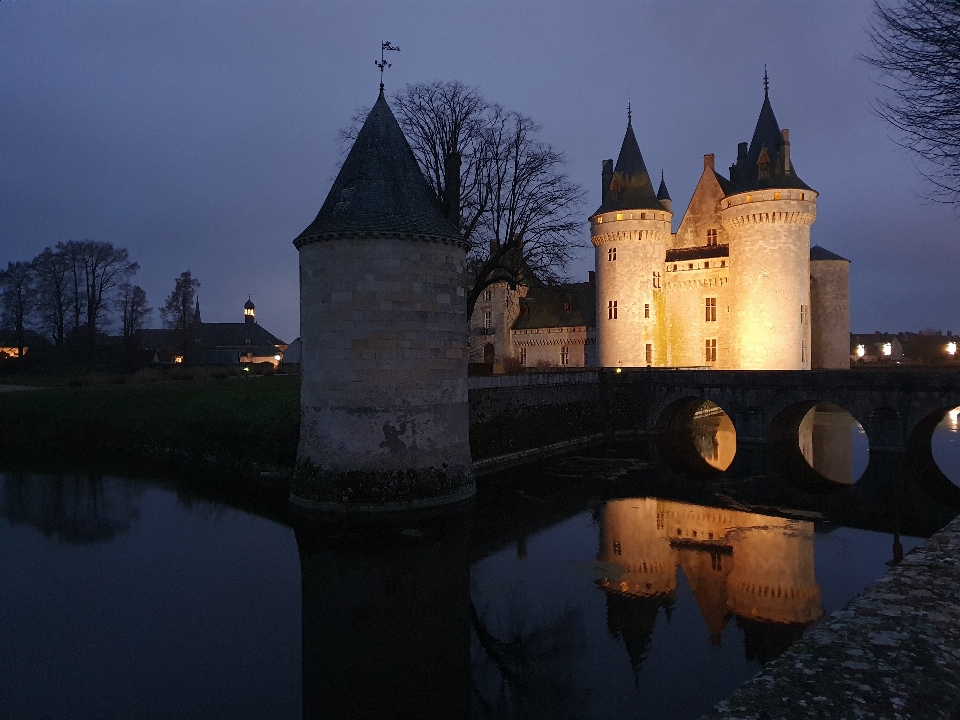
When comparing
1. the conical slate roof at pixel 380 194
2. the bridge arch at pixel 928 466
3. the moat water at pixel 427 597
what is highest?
the conical slate roof at pixel 380 194

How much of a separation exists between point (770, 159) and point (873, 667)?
1317 inches

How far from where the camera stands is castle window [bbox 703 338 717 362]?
35156 millimetres

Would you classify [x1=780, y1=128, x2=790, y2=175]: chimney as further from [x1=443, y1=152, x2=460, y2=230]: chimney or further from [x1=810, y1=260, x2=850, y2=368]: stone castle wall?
[x1=443, y1=152, x2=460, y2=230]: chimney

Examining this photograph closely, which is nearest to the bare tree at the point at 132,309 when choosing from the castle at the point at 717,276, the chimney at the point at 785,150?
the castle at the point at 717,276

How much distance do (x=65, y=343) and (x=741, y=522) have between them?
4141cm

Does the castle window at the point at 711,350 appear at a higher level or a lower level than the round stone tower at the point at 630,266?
lower

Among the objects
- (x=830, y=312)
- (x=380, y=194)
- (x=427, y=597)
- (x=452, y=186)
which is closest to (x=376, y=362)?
(x=380, y=194)

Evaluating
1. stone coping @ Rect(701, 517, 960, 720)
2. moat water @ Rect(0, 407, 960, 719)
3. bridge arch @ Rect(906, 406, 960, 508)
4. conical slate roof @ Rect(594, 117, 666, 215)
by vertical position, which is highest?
conical slate roof @ Rect(594, 117, 666, 215)

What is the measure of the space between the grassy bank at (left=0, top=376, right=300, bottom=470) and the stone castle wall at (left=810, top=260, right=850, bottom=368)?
101 ft

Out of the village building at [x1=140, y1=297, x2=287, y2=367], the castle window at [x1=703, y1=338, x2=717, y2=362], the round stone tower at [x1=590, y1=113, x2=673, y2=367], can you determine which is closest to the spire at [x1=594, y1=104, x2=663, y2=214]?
the round stone tower at [x1=590, y1=113, x2=673, y2=367]

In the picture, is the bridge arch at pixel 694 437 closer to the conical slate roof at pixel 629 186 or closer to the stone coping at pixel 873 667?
the conical slate roof at pixel 629 186

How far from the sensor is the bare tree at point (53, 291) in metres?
40.8

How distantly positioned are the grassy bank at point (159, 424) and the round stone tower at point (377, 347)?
243 inches

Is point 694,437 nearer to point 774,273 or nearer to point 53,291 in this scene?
point 774,273
